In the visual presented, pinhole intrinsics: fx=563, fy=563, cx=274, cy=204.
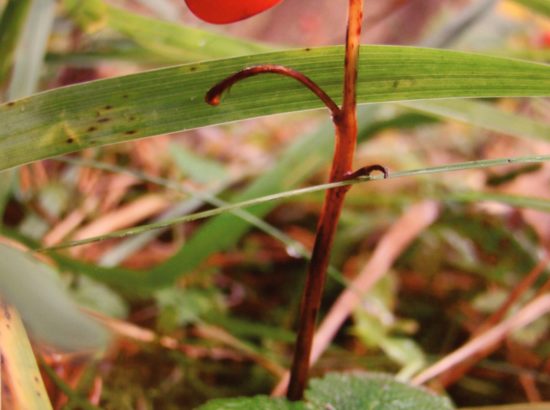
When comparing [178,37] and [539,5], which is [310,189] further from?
[539,5]

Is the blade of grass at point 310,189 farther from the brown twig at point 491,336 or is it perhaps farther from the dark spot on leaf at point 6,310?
the brown twig at point 491,336

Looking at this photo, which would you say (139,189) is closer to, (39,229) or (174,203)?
(174,203)

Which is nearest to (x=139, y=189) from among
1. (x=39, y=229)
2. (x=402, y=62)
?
(x=39, y=229)

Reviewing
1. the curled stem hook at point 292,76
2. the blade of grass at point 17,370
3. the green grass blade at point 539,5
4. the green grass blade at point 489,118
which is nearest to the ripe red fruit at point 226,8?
the curled stem hook at point 292,76

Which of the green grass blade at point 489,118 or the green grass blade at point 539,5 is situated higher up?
the green grass blade at point 539,5

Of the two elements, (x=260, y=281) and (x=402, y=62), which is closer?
(x=402, y=62)
